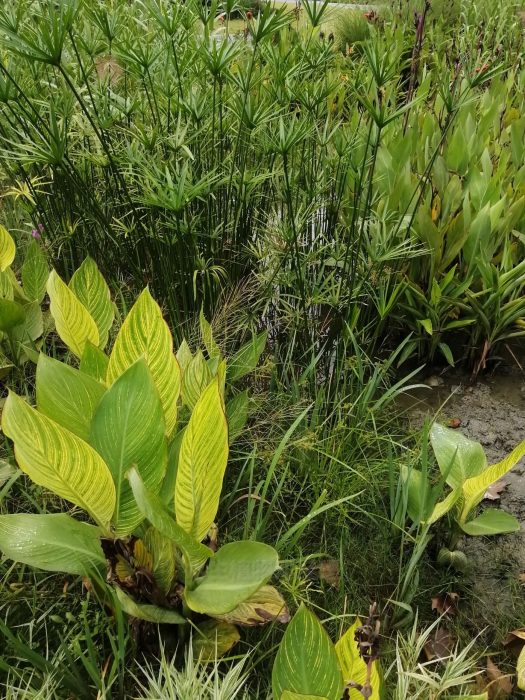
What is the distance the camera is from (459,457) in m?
1.57

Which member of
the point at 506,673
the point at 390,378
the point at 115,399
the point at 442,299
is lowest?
the point at 506,673

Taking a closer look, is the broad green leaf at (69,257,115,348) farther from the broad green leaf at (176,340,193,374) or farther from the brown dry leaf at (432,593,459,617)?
the brown dry leaf at (432,593,459,617)

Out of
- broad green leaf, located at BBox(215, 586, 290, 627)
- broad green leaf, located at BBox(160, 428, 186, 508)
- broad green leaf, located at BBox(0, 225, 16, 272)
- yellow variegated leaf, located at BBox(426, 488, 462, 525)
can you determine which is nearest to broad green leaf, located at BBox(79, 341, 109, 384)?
broad green leaf, located at BBox(160, 428, 186, 508)

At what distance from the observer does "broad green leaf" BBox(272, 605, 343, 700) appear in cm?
105

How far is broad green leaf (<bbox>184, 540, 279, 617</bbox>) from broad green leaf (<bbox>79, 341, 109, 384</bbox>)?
483mm

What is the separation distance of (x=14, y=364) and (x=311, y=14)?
1272mm

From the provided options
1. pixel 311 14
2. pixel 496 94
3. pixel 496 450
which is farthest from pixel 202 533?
pixel 496 94

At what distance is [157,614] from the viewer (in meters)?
1.19

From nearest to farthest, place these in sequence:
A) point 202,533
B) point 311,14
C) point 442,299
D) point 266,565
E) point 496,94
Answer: point 266,565 < point 202,533 < point 311,14 < point 442,299 < point 496,94

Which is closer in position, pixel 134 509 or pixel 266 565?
pixel 266 565

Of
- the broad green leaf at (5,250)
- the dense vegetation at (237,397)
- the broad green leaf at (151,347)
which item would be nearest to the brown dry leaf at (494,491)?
the dense vegetation at (237,397)

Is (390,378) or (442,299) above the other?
(442,299)

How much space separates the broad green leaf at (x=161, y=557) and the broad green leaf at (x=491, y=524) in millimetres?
710

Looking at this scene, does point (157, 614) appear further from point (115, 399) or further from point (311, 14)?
point (311, 14)
